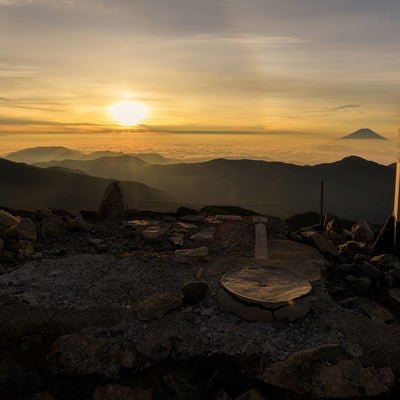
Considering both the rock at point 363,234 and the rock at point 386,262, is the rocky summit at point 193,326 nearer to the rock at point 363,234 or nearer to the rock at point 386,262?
the rock at point 386,262

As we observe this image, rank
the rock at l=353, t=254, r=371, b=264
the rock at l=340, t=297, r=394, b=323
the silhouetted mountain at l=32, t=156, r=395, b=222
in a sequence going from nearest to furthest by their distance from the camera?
the rock at l=340, t=297, r=394, b=323, the rock at l=353, t=254, r=371, b=264, the silhouetted mountain at l=32, t=156, r=395, b=222

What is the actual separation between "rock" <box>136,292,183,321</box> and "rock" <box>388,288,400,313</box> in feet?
16.0

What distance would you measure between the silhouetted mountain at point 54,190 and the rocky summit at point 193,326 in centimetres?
6047

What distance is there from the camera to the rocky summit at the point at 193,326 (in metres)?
6.27

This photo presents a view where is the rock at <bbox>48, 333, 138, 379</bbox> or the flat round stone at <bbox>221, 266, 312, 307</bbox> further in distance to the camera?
the flat round stone at <bbox>221, 266, 312, 307</bbox>

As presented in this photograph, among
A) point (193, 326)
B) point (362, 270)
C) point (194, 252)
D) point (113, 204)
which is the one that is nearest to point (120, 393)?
A: point (193, 326)

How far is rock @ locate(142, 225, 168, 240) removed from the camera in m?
12.8

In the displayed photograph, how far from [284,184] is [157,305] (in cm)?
13924

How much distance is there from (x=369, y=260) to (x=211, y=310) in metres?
6.15

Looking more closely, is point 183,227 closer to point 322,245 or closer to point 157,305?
point 322,245

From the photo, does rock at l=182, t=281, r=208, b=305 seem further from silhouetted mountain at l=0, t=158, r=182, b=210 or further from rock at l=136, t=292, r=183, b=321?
silhouetted mountain at l=0, t=158, r=182, b=210

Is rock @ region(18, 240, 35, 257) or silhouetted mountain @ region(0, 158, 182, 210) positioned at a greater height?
rock @ region(18, 240, 35, 257)

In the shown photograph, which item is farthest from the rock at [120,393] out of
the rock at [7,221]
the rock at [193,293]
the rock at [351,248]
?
the rock at [351,248]

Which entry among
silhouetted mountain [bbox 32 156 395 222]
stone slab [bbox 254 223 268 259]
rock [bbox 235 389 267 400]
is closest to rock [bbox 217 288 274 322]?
rock [bbox 235 389 267 400]
